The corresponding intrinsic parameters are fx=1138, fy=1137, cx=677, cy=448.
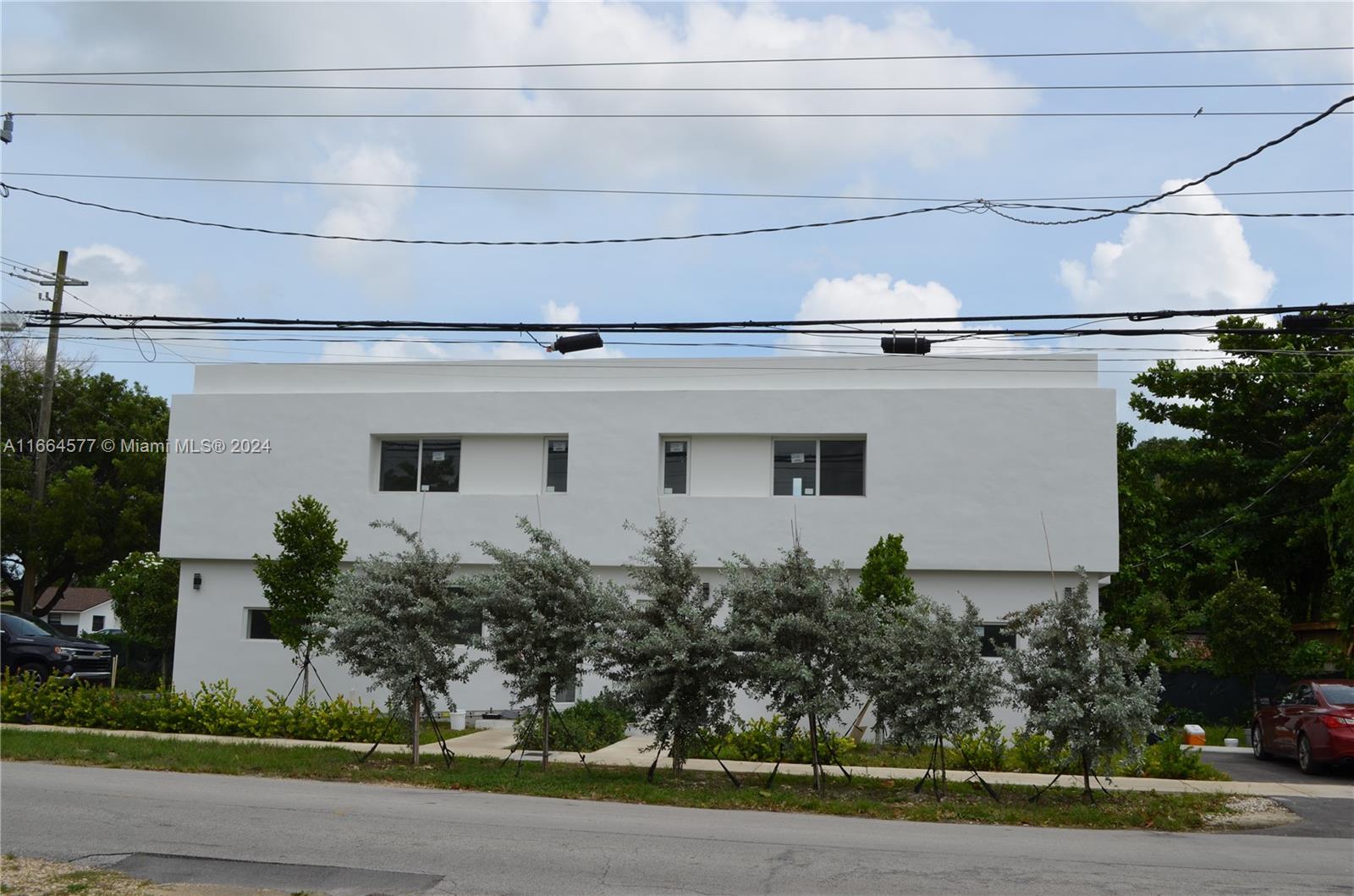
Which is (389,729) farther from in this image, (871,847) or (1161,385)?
(1161,385)

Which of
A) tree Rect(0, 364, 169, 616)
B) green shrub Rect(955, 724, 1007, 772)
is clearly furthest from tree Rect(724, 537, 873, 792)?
tree Rect(0, 364, 169, 616)

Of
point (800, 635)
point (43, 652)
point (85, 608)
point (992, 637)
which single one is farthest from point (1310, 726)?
point (85, 608)

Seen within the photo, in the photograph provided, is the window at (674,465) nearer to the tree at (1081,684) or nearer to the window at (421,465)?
the window at (421,465)

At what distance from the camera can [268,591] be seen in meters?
22.6

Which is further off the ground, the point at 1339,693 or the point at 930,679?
the point at 930,679

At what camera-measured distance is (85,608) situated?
223 feet

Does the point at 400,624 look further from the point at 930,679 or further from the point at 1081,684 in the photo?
the point at 1081,684

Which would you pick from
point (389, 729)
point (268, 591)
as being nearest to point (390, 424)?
point (268, 591)

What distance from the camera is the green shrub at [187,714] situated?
19.4 meters

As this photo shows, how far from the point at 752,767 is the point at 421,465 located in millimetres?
10796

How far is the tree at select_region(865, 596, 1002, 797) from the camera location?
14797 millimetres

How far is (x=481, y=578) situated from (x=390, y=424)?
9.21 m

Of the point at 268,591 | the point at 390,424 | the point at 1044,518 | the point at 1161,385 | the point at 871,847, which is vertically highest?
the point at 1161,385

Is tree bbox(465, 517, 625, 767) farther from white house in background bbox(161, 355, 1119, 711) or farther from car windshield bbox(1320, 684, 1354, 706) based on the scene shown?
car windshield bbox(1320, 684, 1354, 706)
